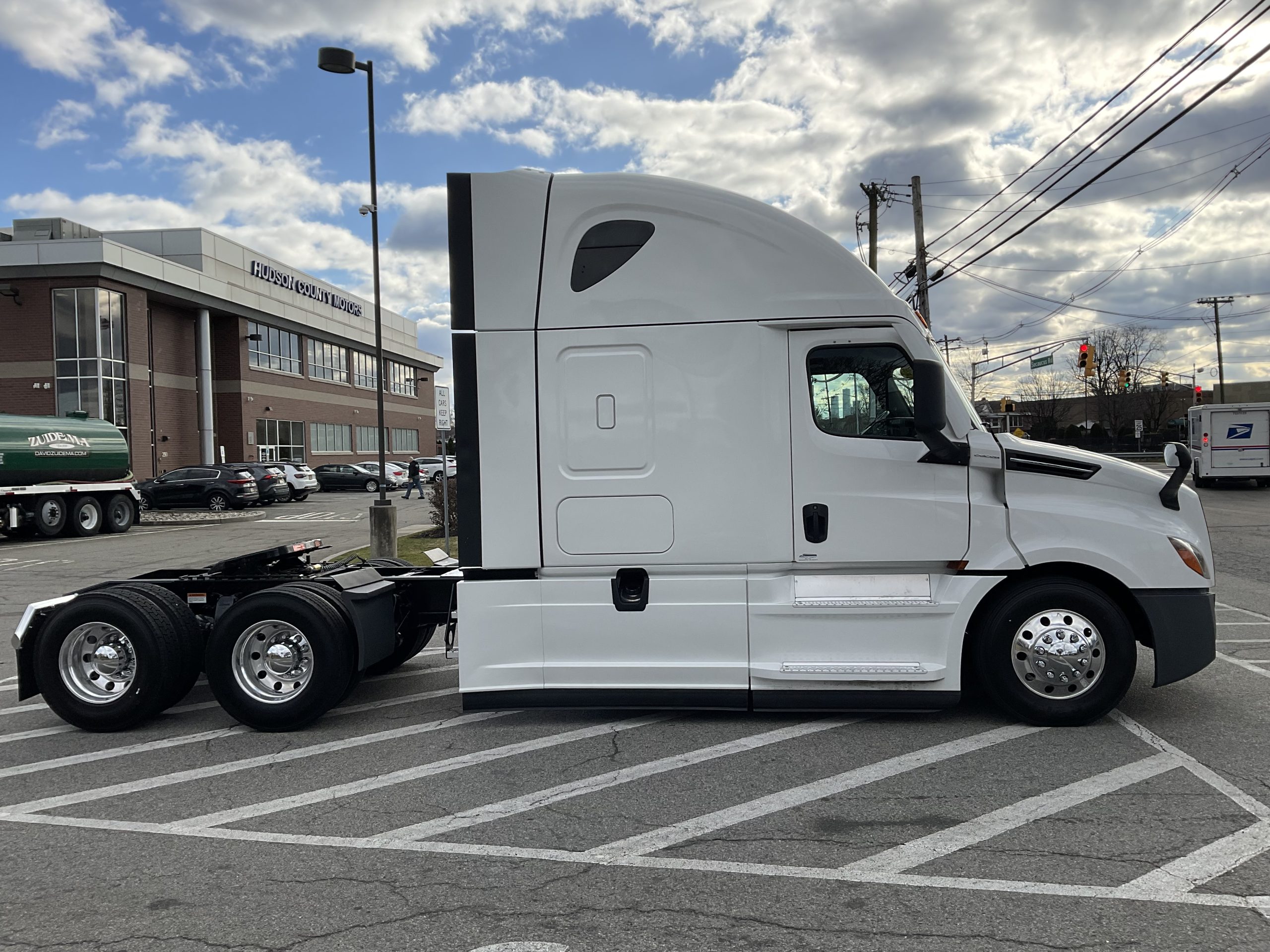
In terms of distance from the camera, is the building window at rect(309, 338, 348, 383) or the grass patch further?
the building window at rect(309, 338, 348, 383)

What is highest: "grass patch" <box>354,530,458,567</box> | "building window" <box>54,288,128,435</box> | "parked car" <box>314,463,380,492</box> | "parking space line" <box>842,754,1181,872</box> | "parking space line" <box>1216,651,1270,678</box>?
"building window" <box>54,288,128,435</box>

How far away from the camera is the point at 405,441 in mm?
69438

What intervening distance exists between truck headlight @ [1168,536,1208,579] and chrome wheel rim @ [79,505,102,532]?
24.5 meters

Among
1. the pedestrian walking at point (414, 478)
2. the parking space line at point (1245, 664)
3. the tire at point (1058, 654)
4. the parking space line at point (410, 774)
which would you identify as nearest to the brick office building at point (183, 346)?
the pedestrian walking at point (414, 478)

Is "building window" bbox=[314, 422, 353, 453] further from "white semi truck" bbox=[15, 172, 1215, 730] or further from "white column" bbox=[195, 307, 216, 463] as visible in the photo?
"white semi truck" bbox=[15, 172, 1215, 730]

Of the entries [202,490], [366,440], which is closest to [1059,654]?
[202,490]

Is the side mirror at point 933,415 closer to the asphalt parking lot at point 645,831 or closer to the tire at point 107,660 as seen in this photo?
the asphalt parking lot at point 645,831

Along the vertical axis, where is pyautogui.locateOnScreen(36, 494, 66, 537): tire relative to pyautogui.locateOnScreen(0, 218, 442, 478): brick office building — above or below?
below

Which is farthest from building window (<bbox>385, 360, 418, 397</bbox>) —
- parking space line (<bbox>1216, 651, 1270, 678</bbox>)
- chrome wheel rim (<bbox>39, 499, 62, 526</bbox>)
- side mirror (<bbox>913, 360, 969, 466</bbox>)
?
side mirror (<bbox>913, 360, 969, 466</bbox>)

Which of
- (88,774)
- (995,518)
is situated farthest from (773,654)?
(88,774)

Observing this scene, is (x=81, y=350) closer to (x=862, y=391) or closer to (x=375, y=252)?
(x=375, y=252)

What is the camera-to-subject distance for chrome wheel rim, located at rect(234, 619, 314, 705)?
225 inches

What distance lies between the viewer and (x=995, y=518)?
5297mm

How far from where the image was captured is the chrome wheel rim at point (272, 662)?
572 centimetres
